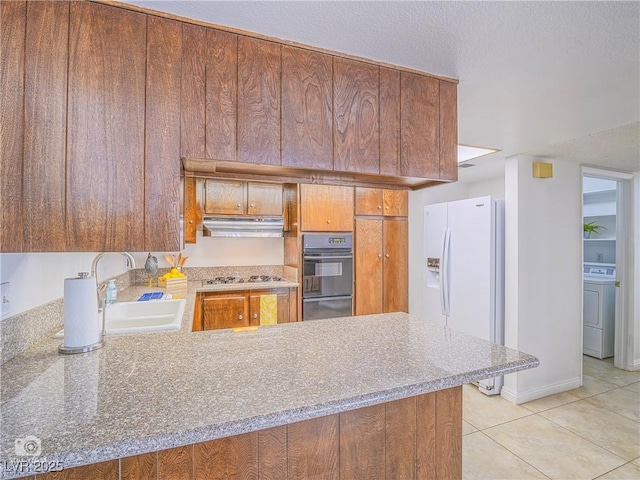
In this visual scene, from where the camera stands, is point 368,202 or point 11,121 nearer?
point 11,121

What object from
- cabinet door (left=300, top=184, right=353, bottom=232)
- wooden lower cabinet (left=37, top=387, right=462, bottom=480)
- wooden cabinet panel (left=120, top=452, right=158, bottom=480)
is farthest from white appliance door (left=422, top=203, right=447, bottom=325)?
wooden cabinet panel (left=120, top=452, right=158, bottom=480)

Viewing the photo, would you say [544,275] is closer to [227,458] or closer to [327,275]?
[327,275]

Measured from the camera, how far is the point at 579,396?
9.65 feet

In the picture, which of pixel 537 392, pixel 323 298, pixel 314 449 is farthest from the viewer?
pixel 323 298

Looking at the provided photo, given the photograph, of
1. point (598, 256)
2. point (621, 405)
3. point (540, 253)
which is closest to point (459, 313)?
point (540, 253)

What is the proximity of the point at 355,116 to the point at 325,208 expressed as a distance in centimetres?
236

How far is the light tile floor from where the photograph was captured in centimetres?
202

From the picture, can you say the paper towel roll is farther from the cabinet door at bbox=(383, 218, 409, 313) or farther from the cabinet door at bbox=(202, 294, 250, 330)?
the cabinet door at bbox=(383, 218, 409, 313)

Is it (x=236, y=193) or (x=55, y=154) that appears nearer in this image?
(x=55, y=154)

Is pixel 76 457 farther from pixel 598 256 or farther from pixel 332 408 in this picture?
pixel 598 256

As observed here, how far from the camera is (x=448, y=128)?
1618 millimetres

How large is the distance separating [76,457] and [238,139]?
1057 mm

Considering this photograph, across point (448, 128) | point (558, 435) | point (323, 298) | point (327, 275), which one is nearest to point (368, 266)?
point (327, 275)

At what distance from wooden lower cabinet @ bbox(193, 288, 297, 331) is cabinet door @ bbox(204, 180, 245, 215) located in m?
0.94
